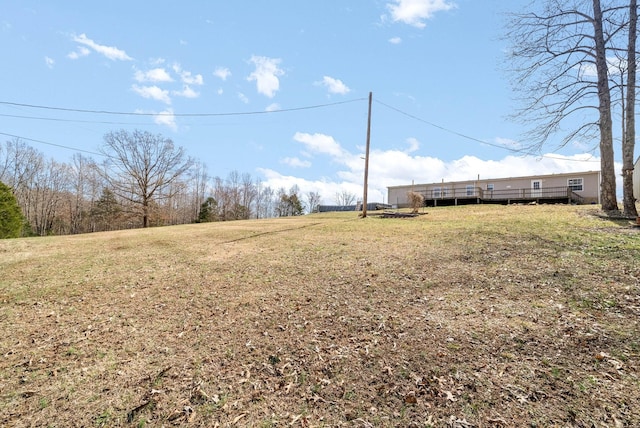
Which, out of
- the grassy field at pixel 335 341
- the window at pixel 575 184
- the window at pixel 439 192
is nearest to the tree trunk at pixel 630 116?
the grassy field at pixel 335 341

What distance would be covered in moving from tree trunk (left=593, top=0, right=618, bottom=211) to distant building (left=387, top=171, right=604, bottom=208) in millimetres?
14315

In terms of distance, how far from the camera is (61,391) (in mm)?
3047

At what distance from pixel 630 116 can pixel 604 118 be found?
2.37 ft

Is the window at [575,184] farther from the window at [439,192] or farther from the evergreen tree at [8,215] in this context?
the evergreen tree at [8,215]

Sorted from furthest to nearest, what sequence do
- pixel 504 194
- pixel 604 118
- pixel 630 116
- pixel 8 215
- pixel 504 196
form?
pixel 504 194 → pixel 504 196 → pixel 8 215 → pixel 604 118 → pixel 630 116

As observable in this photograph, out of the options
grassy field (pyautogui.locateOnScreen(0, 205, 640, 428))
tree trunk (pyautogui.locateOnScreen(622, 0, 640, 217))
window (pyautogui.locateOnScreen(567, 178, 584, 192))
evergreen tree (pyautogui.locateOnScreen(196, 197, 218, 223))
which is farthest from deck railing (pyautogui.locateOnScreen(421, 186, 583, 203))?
evergreen tree (pyautogui.locateOnScreen(196, 197, 218, 223))


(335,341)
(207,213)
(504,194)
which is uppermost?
(504,194)

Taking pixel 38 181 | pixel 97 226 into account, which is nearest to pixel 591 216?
pixel 97 226

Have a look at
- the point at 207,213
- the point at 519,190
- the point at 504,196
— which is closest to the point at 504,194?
the point at 504,196

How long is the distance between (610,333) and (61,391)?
19.9 ft

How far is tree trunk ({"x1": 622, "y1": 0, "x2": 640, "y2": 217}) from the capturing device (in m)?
9.76

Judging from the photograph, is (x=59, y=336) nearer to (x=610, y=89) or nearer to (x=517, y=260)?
(x=517, y=260)

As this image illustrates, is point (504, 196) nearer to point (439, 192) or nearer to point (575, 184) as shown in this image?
point (575, 184)

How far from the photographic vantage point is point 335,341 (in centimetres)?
377
